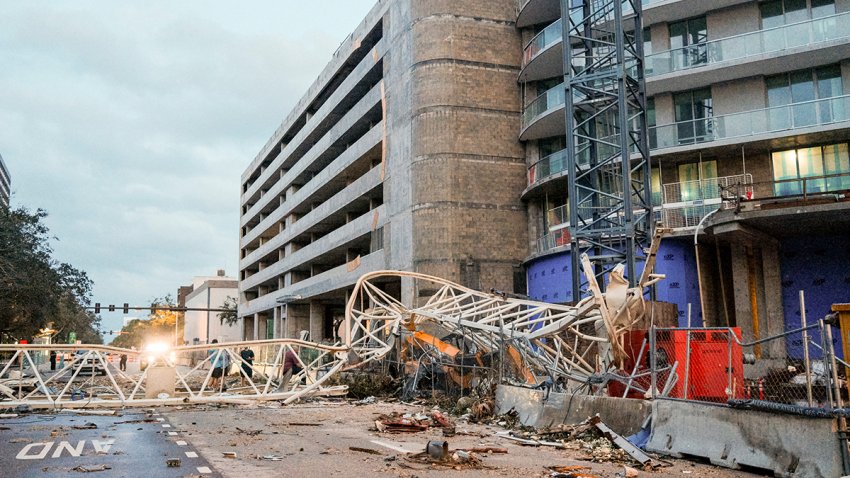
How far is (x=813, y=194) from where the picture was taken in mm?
24547

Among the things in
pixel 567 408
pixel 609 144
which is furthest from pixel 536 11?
pixel 567 408

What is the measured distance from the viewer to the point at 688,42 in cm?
3097

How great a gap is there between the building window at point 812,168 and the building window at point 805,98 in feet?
4.83

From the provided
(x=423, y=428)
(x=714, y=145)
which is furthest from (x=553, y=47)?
(x=423, y=428)

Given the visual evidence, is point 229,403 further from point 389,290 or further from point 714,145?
point 389,290

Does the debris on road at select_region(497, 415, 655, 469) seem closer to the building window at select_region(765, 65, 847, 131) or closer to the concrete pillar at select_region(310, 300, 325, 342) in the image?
the building window at select_region(765, 65, 847, 131)

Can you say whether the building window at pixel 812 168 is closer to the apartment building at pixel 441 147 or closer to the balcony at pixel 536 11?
the apartment building at pixel 441 147

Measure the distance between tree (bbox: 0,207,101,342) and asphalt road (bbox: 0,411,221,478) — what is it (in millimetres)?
27002

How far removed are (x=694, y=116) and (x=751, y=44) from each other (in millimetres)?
3531

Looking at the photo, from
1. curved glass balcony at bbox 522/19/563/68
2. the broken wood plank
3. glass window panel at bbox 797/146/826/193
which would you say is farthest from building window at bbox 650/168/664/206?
the broken wood plank

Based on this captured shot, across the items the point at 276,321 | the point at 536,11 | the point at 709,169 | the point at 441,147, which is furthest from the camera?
the point at 276,321

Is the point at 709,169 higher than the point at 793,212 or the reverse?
higher

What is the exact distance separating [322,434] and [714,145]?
20940mm

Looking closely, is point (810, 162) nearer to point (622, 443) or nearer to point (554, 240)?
point (554, 240)
